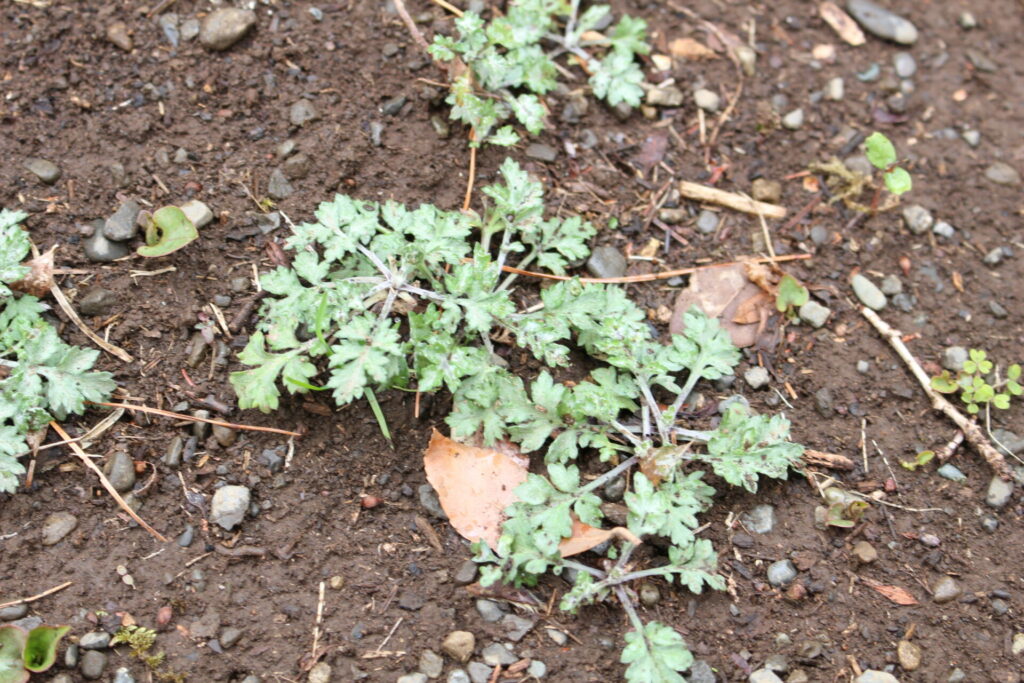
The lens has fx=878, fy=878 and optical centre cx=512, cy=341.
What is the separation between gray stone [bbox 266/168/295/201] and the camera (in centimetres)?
314

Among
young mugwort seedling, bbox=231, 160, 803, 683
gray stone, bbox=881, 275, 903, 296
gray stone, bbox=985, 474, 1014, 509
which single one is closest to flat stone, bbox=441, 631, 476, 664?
young mugwort seedling, bbox=231, 160, 803, 683

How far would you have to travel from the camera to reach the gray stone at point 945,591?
9.24ft

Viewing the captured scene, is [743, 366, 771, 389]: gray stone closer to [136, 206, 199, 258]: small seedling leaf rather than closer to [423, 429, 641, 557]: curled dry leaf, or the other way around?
[423, 429, 641, 557]: curled dry leaf

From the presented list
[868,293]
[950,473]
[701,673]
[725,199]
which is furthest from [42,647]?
[868,293]

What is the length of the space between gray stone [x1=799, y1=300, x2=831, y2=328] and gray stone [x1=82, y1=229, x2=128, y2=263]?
247 cm

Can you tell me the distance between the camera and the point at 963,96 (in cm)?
396

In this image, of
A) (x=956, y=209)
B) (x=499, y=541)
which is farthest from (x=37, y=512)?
(x=956, y=209)

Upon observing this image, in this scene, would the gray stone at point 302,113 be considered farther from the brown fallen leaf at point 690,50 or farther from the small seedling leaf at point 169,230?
the brown fallen leaf at point 690,50

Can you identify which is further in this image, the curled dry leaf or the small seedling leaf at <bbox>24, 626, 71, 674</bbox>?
the curled dry leaf

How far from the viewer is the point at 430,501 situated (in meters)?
2.83

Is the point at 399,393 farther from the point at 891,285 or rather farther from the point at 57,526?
the point at 891,285

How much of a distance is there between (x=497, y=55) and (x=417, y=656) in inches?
82.6

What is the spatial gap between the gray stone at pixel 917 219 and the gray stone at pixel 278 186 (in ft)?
8.05

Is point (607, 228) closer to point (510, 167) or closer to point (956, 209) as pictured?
point (510, 167)
